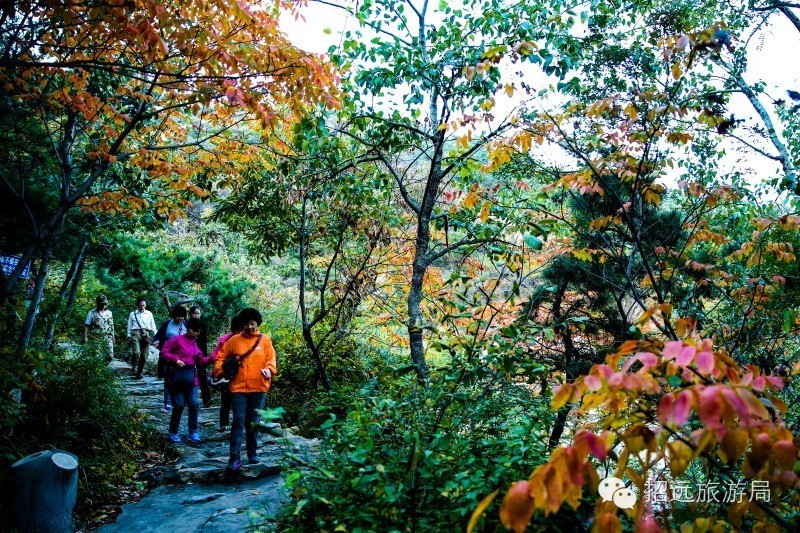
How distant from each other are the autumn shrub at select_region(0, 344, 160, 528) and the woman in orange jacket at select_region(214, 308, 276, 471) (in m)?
1.31

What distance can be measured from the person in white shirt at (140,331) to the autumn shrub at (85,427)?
412 cm

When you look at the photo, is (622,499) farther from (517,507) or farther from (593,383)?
(517,507)

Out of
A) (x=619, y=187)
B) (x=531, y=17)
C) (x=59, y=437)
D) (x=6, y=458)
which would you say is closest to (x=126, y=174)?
(x=59, y=437)

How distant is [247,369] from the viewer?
18.6 ft

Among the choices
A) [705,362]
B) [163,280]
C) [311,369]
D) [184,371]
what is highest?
[163,280]

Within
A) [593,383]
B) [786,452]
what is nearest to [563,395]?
[593,383]

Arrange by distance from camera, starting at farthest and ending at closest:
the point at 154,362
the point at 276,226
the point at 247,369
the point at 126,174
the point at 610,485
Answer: the point at 154,362 → the point at 276,226 → the point at 126,174 → the point at 247,369 → the point at 610,485

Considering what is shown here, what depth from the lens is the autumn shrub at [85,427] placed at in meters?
5.16

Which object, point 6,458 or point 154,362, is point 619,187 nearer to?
point 6,458

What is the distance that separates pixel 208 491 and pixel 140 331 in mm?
6281

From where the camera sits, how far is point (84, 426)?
6.04 metres

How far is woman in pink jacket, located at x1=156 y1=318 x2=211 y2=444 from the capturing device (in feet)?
22.3

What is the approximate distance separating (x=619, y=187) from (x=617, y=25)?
2468 mm

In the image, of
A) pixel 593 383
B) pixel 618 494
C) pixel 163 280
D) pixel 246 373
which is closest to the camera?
pixel 593 383
